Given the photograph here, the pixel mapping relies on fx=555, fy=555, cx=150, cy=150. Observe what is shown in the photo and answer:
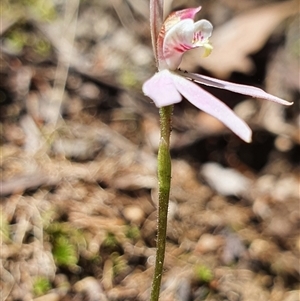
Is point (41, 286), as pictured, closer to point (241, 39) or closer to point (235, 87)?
point (235, 87)

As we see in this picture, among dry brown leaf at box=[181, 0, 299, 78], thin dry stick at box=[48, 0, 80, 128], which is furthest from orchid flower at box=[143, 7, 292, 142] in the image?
dry brown leaf at box=[181, 0, 299, 78]

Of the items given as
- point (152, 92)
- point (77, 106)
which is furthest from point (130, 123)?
point (152, 92)

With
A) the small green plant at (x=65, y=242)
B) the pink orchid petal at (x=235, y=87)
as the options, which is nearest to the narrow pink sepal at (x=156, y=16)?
the pink orchid petal at (x=235, y=87)

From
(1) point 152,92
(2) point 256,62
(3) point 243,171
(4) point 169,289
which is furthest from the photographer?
(2) point 256,62

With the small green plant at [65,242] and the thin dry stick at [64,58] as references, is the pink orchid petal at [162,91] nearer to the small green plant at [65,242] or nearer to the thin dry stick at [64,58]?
the small green plant at [65,242]

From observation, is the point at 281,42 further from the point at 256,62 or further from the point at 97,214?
the point at 97,214

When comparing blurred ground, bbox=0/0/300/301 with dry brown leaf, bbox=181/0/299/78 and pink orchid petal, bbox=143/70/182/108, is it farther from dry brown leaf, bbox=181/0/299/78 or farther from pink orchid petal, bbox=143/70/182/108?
pink orchid petal, bbox=143/70/182/108

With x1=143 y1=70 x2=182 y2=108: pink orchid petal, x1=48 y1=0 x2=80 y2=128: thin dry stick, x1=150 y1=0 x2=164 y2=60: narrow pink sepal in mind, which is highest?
x1=48 y1=0 x2=80 y2=128: thin dry stick

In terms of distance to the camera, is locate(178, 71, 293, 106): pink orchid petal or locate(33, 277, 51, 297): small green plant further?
locate(33, 277, 51, 297): small green plant

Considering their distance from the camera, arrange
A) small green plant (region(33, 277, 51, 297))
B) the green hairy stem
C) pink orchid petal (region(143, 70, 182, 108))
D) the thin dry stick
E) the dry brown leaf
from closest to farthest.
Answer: pink orchid petal (region(143, 70, 182, 108)), the green hairy stem, small green plant (region(33, 277, 51, 297)), the thin dry stick, the dry brown leaf
